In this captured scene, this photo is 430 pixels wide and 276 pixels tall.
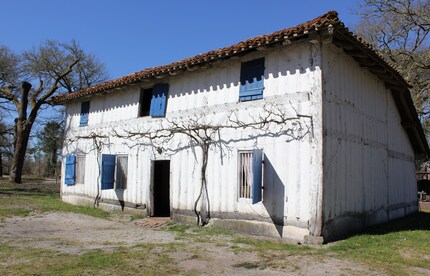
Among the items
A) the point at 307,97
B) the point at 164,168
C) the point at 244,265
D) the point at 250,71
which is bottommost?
the point at 244,265

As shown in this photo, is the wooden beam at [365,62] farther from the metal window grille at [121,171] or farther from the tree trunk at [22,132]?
the tree trunk at [22,132]

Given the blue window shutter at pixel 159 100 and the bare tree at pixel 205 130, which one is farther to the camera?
the blue window shutter at pixel 159 100

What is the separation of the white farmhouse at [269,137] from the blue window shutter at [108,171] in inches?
1.8

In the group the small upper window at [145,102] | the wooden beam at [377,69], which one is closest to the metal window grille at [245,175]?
the wooden beam at [377,69]

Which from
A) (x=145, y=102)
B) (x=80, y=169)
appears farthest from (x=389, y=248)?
(x=80, y=169)

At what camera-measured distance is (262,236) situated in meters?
8.72

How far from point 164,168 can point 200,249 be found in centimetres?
711

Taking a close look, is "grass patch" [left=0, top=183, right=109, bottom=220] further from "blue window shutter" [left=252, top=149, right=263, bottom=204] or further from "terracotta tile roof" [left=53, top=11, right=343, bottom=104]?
"blue window shutter" [left=252, top=149, right=263, bottom=204]

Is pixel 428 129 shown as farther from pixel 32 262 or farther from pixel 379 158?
pixel 32 262

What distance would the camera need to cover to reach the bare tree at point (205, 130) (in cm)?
867

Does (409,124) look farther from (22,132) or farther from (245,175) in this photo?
(22,132)

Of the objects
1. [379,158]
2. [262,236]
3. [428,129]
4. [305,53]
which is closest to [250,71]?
[305,53]

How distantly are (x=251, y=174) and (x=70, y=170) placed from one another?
394 inches

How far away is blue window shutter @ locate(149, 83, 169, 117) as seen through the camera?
12.0 meters
